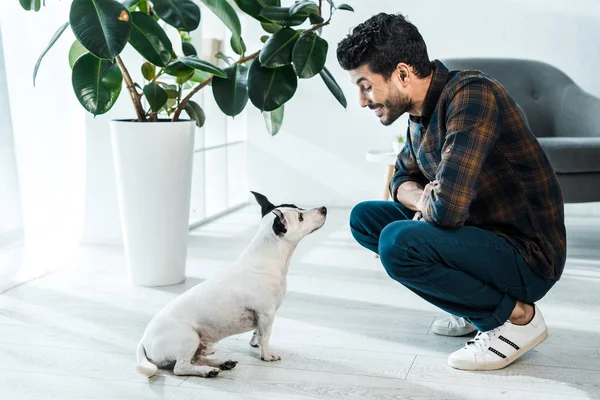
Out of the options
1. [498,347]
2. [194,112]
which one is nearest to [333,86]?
[194,112]

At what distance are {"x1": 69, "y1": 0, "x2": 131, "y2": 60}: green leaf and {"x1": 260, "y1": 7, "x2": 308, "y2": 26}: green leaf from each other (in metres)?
0.44

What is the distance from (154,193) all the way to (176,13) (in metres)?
0.66

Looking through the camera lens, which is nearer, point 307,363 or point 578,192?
point 307,363

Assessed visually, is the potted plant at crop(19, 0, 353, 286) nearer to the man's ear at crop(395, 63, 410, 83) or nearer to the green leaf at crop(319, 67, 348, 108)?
the green leaf at crop(319, 67, 348, 108)

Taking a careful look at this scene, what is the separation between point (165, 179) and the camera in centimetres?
283

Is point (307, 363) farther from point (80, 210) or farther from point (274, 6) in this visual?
point (80, 210)

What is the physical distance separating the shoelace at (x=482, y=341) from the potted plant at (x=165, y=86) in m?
0.99

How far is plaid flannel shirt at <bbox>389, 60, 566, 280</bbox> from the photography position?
6.01 ft

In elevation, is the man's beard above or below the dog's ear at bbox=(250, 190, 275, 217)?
above

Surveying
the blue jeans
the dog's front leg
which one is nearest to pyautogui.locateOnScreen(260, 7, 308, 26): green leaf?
the blue jeans

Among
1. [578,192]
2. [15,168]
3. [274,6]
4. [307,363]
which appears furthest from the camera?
[578,192]

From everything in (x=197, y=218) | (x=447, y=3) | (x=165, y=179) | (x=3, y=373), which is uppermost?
(x=447, y=3)

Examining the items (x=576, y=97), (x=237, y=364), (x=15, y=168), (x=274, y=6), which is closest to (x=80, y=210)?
(x=15, y=168)

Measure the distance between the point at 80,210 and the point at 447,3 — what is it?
2.40 metres
